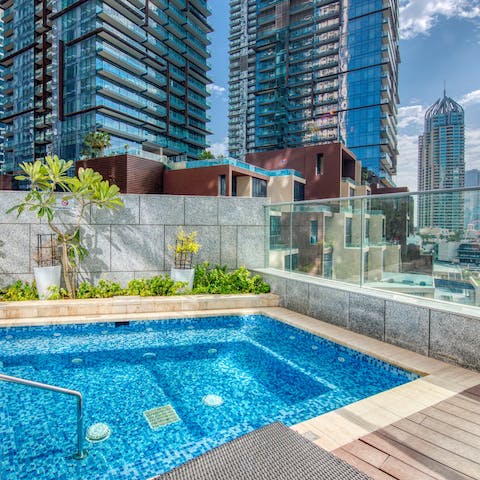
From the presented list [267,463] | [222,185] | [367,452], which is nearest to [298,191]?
[222,185]

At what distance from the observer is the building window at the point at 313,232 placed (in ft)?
21.3

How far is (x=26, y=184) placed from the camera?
42.4m

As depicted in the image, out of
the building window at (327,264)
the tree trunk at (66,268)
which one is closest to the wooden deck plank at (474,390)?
the building window at (327,264)

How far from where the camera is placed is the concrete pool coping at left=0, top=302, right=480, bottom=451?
2.72m

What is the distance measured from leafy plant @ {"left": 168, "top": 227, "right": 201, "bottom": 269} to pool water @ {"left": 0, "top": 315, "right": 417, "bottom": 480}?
5.31 feet

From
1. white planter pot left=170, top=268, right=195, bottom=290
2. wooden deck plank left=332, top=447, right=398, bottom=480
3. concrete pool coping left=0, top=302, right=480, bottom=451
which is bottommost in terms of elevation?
concrete pool coping left=0, top=302, right=480, bottom=451

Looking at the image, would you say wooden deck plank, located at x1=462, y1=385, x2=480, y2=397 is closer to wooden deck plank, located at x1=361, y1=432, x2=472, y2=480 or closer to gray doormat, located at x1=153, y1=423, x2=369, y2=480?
wooden deck plank, located at x1=361, y1=432, x2=472, y2=480

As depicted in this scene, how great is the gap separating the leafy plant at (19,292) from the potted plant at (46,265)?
0.22 m

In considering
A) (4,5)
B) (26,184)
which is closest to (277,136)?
(26,184)

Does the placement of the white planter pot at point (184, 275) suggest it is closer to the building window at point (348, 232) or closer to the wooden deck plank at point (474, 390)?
the building window at point (348, 232)

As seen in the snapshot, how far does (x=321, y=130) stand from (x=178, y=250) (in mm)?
58799

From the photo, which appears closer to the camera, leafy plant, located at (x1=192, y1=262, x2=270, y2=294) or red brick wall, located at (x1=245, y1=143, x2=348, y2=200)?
leafy plant, located at (x1=192, y1=262, x2=270, y2=294)

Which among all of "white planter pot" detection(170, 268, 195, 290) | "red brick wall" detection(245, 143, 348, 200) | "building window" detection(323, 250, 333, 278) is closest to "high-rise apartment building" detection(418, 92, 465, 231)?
"red brick wall" detection(245, 143, 348, 200)

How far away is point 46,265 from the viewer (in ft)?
23.0
